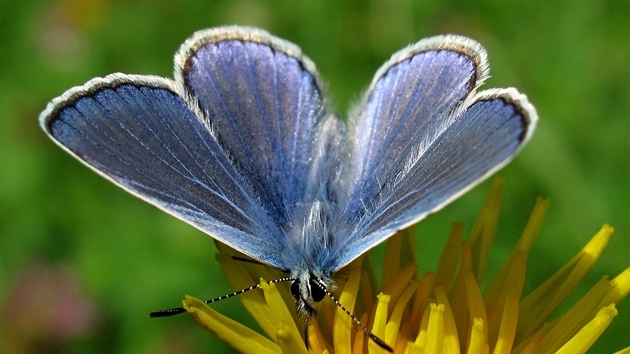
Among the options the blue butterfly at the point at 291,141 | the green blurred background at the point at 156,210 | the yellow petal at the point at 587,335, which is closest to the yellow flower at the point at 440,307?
the yellow petal at the point at 587,335

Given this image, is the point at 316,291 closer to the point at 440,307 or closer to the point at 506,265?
the point at 440,307

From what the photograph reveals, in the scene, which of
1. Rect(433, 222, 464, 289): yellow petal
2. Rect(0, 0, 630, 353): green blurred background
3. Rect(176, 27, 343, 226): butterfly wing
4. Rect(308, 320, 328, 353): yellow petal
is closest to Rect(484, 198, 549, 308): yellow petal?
Rect(433, 222, 464, 289): yellow petal

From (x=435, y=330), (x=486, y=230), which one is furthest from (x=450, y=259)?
(x=435, y=330)

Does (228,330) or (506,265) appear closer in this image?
(228,330)

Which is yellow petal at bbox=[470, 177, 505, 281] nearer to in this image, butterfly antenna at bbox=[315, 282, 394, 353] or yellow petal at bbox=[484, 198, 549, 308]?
yellow petal at bbox=[484, 198, 549, 308]

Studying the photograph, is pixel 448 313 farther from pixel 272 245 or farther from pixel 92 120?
pixel 92 120

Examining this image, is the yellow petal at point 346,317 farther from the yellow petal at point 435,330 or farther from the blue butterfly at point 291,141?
the yellow petal at point 435,330
